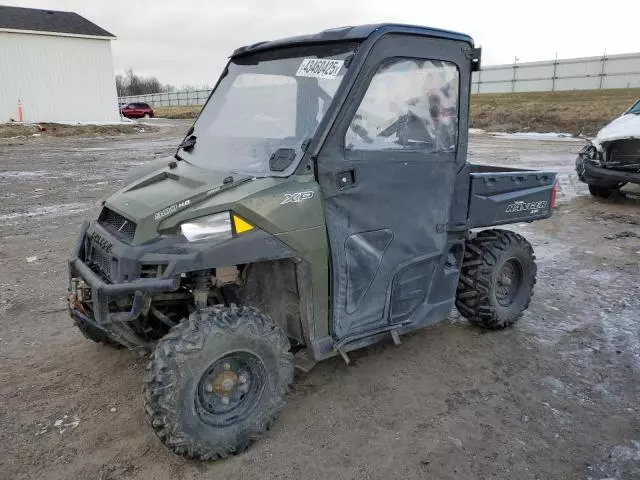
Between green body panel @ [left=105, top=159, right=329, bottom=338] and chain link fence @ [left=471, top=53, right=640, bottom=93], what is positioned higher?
chain link fence @ [left=471, top=53, right=640, bottom=93]

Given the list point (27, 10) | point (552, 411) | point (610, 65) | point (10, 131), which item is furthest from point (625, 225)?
point (610, 65)

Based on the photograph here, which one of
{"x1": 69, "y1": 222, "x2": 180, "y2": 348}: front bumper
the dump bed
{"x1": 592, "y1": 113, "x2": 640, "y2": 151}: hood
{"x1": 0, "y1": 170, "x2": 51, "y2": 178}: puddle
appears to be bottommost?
{"x1": 0, "y1": 170, "x2": 51, "y2": 178}: puddle

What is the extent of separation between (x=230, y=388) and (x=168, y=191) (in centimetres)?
114

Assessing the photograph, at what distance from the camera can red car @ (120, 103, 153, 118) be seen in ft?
134

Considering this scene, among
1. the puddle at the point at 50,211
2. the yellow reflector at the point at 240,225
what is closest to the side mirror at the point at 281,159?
the yellow reflector at the point at 240,225

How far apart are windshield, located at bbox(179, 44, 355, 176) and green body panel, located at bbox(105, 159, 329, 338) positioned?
154 millimetres

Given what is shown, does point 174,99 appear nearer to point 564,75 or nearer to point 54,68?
point 54,68

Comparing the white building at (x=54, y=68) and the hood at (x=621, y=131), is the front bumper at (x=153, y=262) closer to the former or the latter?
the hood at (x=621, y=131)

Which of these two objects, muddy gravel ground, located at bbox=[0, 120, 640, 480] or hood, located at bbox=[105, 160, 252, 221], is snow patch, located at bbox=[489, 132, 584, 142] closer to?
muddy gravel ground, located at bbox=[0, 120, 640, 480]

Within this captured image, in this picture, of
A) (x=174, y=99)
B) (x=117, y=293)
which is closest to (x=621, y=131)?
(x=117, y=293)

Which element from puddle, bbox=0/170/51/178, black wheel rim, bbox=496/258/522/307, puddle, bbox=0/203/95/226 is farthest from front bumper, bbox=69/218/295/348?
puddle, bbox=0/170/51/178

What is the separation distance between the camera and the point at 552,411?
11.1 ft

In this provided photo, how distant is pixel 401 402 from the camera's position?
347 cm

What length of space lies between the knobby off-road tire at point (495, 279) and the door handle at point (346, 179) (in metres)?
1.57
